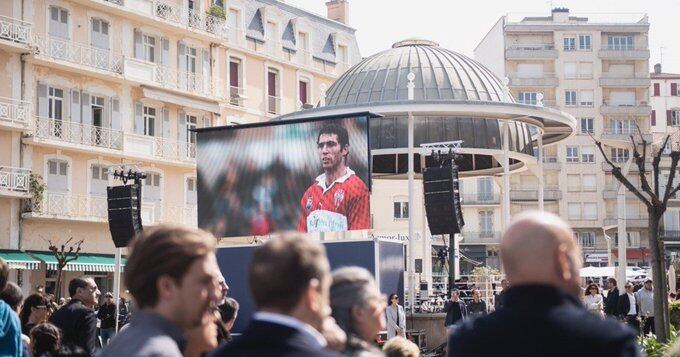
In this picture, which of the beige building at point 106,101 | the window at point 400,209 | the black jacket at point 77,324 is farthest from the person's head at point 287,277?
the window at point 400,209

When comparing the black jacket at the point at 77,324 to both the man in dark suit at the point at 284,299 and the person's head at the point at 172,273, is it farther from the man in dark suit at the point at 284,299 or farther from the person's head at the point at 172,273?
the man in dark suit at the point at 284,299

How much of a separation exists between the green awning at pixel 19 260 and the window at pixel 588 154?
5126 centimetres

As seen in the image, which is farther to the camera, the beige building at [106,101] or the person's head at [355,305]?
the beige building at [106,101]

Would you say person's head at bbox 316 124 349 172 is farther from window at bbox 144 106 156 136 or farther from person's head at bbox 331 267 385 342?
person's head at bbox 331 267 385 342

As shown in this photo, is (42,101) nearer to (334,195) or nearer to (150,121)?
(150,121)

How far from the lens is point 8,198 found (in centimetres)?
3947

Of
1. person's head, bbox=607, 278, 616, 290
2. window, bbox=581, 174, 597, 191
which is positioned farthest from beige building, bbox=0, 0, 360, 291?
window, bbox=581, 174, 597, 191

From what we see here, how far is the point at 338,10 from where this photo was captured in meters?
59.4

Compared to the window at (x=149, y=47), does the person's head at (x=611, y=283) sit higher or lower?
lower

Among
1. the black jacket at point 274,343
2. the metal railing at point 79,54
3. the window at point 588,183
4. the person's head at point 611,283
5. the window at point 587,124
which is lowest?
the person's head at point 611,283

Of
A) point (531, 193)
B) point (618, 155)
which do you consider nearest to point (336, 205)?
point (531, 193)

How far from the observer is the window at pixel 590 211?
81.5 meters

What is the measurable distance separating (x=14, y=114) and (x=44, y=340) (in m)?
32.0

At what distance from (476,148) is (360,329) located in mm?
28696
